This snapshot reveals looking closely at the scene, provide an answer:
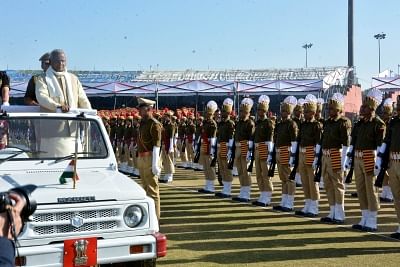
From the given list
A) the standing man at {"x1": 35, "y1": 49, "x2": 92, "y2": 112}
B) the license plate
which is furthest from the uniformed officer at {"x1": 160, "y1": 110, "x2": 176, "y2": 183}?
the license plate

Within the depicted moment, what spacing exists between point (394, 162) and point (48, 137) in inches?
186

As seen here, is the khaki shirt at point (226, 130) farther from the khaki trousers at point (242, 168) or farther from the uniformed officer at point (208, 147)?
the uniformed officer at point (208, 147)

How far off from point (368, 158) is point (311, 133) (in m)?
1.74

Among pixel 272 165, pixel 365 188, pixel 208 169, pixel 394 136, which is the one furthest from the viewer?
pixel 208 169

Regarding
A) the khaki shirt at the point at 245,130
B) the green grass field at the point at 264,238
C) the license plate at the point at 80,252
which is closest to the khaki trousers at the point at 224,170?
the khaki shirt at the point at 245,130

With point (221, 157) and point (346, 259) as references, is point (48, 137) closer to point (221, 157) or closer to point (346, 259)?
point (346, 259)

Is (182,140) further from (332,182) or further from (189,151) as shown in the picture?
(332,182)

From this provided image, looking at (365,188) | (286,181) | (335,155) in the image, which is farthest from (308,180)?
(365,188)

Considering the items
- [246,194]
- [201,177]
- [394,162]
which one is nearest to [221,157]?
[246,194]

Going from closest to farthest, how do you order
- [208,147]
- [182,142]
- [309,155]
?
[309,155] → [208,147] → [182,142]

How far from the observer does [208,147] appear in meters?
15.0

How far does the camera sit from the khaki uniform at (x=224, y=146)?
13.2 m

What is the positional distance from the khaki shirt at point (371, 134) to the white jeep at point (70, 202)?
437cm

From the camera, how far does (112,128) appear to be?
22203 millimetres
